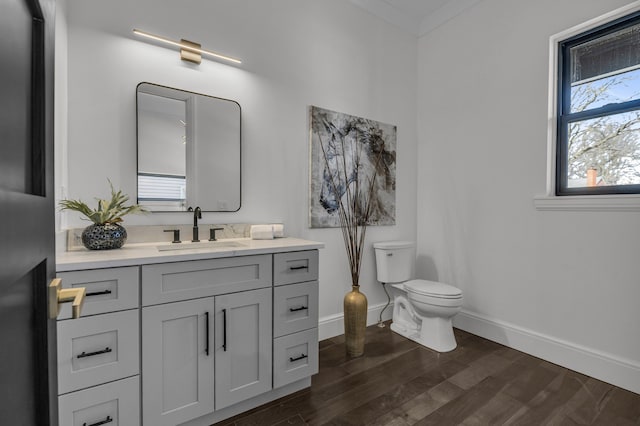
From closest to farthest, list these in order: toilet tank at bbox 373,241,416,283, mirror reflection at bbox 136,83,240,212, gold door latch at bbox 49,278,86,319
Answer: gold door latch at bbox 49,278,86,319 < mirror reflection at bbox 136,83,240,212 < toilet tank at bbox 373,241,416,283

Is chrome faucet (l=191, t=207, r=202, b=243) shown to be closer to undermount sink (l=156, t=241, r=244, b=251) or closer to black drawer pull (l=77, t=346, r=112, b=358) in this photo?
undermount sink (l=156, t=241, r=244, b=251)

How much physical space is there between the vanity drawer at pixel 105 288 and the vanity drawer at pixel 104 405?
0.33 meters

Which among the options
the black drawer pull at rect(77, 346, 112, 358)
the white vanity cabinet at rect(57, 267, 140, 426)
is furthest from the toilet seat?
the black drawer pull at rect(77, 346, 112, 358)

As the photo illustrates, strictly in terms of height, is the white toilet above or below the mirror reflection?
below

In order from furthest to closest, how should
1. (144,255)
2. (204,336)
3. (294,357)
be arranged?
(294,357)
(204,336)
(144,255)

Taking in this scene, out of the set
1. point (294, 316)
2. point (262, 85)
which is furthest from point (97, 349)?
point (262, 85)

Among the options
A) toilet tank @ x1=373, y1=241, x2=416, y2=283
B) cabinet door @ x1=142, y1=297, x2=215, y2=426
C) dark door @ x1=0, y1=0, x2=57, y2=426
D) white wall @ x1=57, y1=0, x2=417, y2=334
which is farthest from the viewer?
toilet tank @ x1=373, y1=241, x2=416, y2=283

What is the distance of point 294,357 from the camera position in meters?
1.88

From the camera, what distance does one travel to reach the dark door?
36 centimetres

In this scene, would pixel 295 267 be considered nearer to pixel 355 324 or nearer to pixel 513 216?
pixel 355 324

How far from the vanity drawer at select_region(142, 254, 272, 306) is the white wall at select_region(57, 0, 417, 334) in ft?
2.02

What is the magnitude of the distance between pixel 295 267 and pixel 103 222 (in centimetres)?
105

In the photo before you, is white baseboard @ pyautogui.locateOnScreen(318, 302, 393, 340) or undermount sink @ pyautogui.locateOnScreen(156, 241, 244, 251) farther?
white baseboard @ pyautogui.locateOnScreen(318, 302, 393, 340)

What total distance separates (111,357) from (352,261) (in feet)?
5.74
